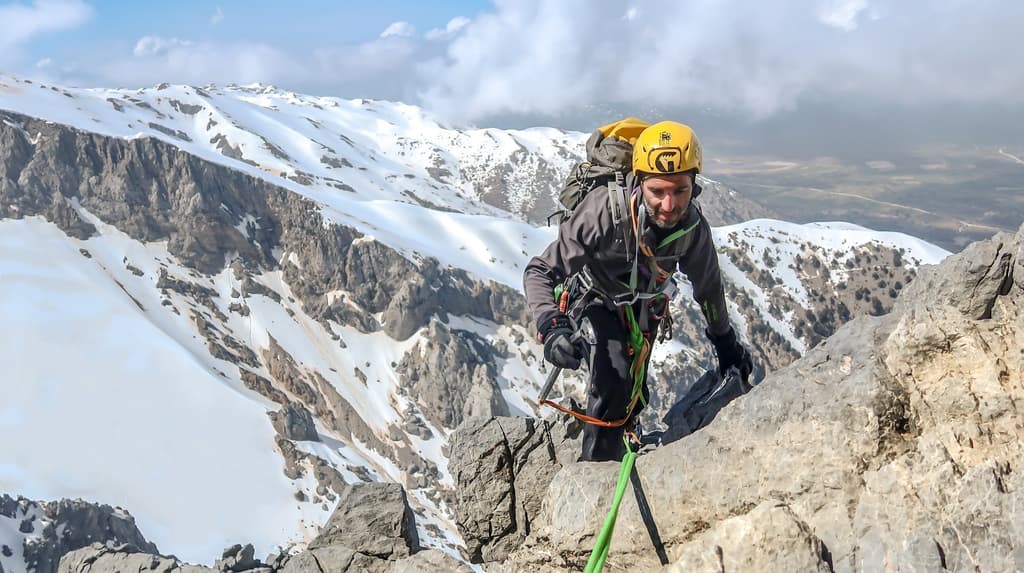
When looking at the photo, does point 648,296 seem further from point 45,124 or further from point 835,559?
point 45,124

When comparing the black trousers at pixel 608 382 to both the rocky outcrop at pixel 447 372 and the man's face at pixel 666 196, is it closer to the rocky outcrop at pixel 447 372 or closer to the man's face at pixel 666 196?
the man's face at pixel 666 196

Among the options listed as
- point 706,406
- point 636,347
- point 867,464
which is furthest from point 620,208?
point 867,464

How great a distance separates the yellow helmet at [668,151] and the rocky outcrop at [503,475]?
4.02 meters

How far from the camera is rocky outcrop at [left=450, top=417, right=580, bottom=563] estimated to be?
980 cm

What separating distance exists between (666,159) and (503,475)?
552cm

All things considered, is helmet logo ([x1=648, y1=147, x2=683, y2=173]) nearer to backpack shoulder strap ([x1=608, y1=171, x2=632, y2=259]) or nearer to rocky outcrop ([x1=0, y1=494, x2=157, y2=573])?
backpack shoulder strap ([x1=608, y1=171, x2=632, y2=259])

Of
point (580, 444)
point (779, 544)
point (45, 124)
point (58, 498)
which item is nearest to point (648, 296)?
point (580, 444)

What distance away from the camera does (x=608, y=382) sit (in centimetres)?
863

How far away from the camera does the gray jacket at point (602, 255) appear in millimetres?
7793

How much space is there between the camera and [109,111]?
633 feet

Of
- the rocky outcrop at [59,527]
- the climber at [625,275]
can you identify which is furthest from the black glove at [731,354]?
the rocky outcrop at [59,527]

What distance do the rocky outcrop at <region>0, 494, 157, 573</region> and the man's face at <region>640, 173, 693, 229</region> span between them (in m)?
66.9

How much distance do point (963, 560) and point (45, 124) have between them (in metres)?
178

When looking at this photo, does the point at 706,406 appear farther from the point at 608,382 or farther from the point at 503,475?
the point at 503,475
